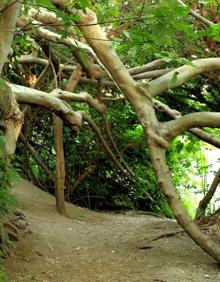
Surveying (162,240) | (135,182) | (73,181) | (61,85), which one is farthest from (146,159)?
(162,240)

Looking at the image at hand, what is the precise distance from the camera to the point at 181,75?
5.86 metres

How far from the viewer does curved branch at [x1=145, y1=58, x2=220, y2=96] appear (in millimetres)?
5730

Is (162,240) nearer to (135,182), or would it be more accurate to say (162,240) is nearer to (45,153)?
(135,182)

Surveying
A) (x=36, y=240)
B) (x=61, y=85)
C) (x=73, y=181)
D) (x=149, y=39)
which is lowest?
(x=36, y=240)

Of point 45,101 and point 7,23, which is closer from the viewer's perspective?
point 7,23

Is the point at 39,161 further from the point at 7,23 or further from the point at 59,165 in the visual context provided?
the point at 7,23

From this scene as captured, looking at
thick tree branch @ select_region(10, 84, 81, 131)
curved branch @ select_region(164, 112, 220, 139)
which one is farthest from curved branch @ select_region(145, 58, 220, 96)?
thick tree branch @ select_region(10, 84, 81, 131)

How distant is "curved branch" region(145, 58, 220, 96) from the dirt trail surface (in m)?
1.76

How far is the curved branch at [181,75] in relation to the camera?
5.73 metres

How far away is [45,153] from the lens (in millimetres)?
11336

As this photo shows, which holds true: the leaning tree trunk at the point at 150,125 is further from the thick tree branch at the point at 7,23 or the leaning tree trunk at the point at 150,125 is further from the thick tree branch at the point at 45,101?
the thick tree branch at the point at 7,23

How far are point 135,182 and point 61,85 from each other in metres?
2.55

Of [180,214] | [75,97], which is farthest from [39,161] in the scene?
[180,214]

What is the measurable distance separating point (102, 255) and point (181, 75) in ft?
7.03
